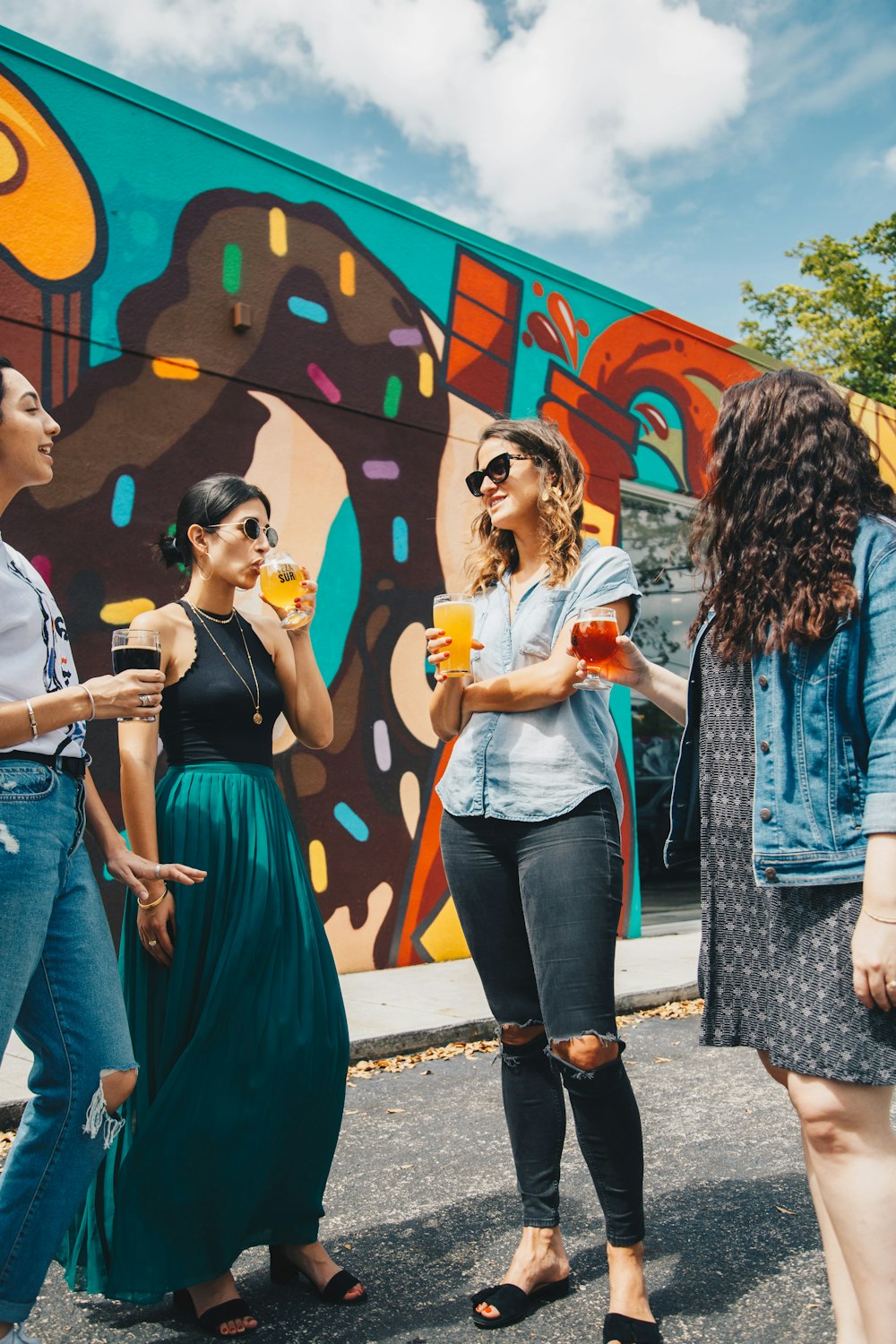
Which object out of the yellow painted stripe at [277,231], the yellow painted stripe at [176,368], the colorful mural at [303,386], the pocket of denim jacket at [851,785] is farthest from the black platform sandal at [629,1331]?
the yellow painted stripe at [277,231]

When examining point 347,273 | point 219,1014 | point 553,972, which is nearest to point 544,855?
point 553,972

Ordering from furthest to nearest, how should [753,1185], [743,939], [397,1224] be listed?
[753,1185] < [397,1224] < [743,939]

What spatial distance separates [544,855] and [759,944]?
59cm

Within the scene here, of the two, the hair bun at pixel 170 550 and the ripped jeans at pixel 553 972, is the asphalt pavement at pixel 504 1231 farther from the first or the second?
the hair bun at pixel 170 550

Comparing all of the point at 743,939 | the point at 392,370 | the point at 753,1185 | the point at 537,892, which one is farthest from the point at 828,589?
the point at 392,370

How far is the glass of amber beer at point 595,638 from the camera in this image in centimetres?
232

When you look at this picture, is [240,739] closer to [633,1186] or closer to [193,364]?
[633,1186]

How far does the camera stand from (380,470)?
23.0 ft

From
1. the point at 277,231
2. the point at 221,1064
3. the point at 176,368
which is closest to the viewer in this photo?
the point at 221,1064

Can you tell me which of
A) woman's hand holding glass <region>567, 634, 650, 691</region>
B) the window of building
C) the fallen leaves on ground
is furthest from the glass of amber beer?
the window of building

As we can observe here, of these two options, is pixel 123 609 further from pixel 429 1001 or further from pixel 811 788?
pixel 811 788

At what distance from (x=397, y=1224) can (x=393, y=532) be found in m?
4.67

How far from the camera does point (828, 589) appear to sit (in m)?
1.94

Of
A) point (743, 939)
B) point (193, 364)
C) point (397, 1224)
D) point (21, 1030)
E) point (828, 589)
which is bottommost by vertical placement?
point (397, 1224)
